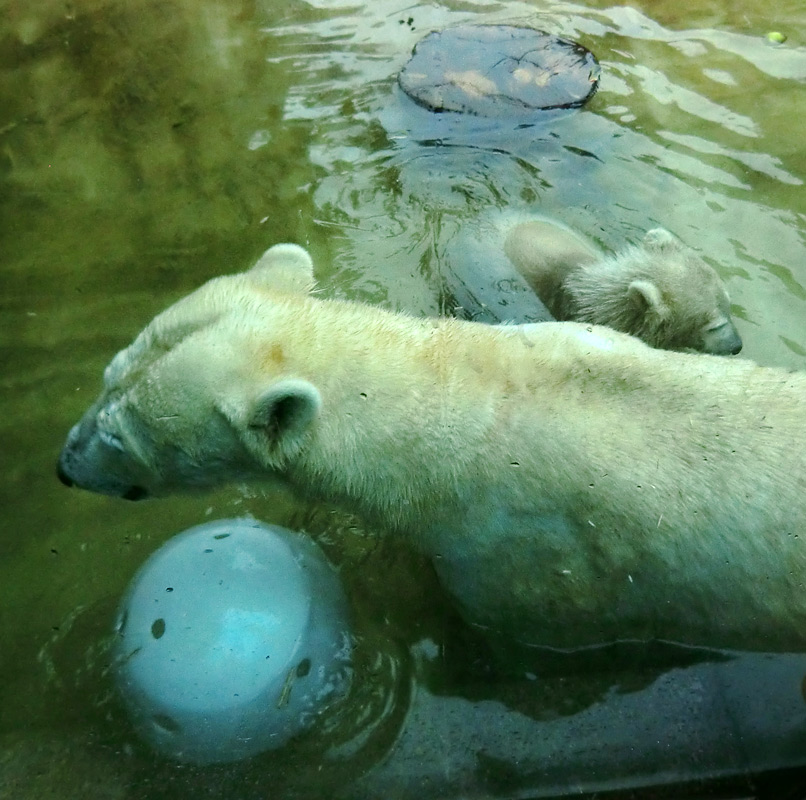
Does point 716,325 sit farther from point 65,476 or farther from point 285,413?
point 65,476

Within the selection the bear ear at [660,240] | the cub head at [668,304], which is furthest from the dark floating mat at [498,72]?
the cub head at [668,304]

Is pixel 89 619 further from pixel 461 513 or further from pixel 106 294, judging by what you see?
pixel 106 294

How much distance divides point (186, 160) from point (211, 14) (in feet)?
4.69

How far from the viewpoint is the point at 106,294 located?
3.81 meters

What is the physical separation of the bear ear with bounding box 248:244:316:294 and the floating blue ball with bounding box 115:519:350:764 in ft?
2.70

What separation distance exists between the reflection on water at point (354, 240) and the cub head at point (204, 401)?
0.71 metres

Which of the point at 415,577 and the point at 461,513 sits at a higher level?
the point at 461,513

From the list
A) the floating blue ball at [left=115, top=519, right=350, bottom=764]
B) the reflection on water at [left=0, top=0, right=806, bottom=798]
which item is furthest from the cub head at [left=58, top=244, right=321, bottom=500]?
the reflection on water at [left=0, top=0, right=806, bottom=798]

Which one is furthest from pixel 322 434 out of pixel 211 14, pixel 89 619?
pixel 211 14

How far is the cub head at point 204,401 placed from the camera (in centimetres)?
200

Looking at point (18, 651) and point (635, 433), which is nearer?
point (635, 433)

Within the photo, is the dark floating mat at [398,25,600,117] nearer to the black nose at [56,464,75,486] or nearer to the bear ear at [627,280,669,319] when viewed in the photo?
the bear ear at [627,280,669,319]

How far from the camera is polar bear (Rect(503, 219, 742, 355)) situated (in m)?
3.58

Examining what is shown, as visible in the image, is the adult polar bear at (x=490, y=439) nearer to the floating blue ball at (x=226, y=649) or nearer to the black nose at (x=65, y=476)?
the black nose at (x=65, y=476)
